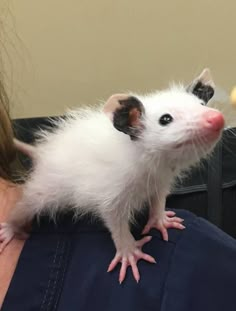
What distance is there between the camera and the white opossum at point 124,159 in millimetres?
594

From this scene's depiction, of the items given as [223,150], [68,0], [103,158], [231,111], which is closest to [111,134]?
[103,158]

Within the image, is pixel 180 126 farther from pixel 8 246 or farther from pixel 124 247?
pixel 8 246

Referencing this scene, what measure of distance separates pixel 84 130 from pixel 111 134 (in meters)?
0.05

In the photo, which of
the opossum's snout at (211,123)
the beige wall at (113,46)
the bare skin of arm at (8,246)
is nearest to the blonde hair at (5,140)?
the bare skin of arm at (8,246)

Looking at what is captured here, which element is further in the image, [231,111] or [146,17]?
[146,17]

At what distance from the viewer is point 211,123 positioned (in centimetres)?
56

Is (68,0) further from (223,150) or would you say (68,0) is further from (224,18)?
(223,150)

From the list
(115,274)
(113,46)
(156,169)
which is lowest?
(115,274)

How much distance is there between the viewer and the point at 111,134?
670 millimetres

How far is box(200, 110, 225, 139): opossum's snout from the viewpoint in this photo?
0.56 meters

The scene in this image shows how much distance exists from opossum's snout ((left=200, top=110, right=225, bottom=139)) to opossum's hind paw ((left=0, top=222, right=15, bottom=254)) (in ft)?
1.00

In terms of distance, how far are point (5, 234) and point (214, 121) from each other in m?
0.33

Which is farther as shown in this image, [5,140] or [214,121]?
[5,140]

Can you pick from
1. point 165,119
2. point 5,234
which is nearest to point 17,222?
point 5,234
